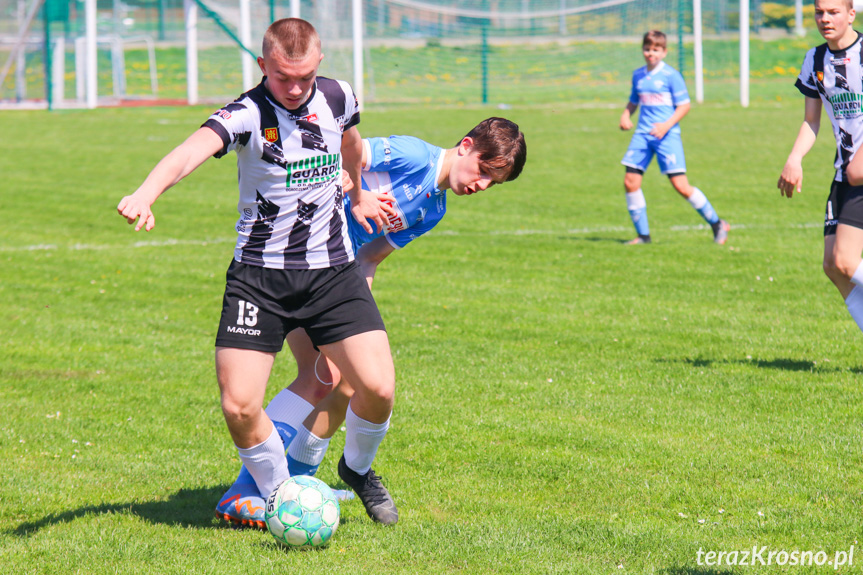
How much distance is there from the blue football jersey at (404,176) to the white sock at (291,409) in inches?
34.8

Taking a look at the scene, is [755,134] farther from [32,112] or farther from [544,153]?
[32,112]

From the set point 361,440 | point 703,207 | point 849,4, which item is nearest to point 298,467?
point 361,440

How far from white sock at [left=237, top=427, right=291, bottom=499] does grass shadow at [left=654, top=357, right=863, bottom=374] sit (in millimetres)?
3534

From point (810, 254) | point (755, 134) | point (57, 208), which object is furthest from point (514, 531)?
point (755, 134)

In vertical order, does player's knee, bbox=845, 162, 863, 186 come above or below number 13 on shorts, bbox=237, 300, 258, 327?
above

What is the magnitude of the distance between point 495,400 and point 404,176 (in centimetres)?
Answer: 200

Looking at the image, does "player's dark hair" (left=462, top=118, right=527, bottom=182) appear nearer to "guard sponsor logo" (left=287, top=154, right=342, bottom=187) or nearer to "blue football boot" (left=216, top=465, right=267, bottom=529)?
"guard sponsor logo" (left=287, top=154, right=342, bottom=187)

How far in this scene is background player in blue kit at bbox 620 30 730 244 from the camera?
475 inches

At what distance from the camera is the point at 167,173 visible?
3.77 meters

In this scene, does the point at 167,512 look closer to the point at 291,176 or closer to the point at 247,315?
the point at 247,315

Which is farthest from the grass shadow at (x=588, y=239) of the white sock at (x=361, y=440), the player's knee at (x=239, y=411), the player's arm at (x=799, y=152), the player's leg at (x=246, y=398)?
the player's knee at (x=239, y=411)

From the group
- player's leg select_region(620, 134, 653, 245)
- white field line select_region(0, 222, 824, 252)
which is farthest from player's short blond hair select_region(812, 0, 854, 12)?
white field line select_region(0, 222, 824, 252)

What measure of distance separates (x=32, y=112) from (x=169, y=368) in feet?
88.5

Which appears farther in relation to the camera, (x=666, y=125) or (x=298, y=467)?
(x=666, y=125)
